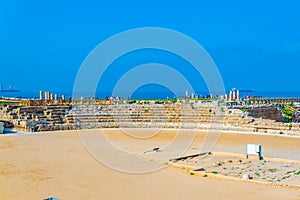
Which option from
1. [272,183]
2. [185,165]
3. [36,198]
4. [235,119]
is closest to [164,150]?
[185,165]

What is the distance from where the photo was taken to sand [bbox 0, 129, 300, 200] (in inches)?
339

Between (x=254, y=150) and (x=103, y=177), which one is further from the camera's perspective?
(x=254, y=150)

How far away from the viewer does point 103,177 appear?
33.8 ft

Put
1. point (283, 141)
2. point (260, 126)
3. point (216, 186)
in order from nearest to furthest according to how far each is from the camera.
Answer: point (216, 186) → point (283, 141) → point (260, 126)

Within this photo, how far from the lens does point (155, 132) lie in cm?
2097

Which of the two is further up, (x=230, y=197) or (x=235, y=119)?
(x=235, y=119)

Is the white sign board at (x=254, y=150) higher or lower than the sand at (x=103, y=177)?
higher

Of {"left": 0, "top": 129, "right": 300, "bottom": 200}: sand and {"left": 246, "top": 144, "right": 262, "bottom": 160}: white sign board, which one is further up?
{"left": 246, "top": 144, "right": 262, "bottom": 160}: white sign board

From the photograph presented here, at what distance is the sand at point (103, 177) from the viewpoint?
339 inches

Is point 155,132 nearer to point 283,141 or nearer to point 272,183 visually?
point 283,141

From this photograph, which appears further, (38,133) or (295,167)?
(38,133)

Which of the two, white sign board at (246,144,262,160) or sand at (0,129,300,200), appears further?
white sign board at (246,144,262,160)

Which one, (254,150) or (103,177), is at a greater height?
(254,150)

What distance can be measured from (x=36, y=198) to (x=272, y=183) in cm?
549
